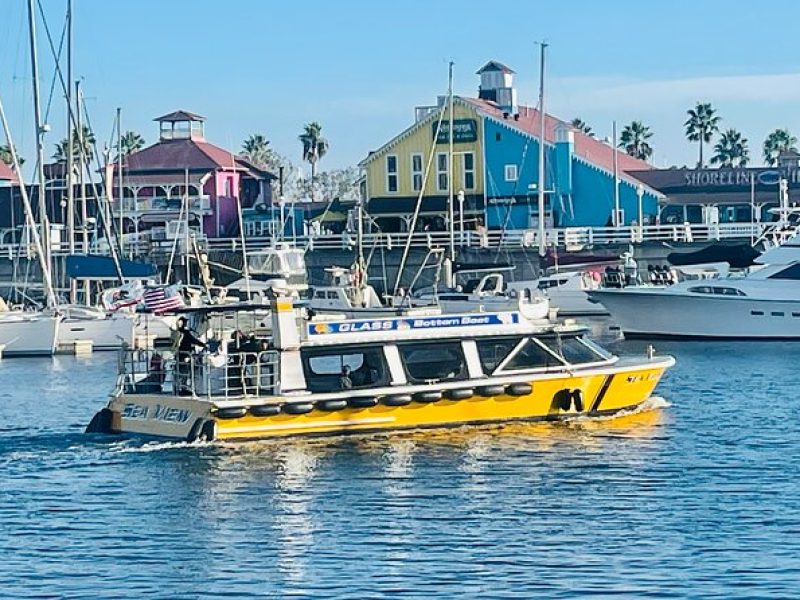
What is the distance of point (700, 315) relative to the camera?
6109 centimetres

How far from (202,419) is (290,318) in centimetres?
252

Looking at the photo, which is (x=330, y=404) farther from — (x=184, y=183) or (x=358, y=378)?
(x=184, y=183)

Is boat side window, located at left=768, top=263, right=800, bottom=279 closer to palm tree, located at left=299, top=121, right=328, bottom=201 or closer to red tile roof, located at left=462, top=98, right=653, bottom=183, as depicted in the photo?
red tile roof, located at left=462, top=98, right=653, bottom=183

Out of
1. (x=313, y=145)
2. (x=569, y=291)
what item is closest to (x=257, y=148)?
(x=313, y=145)

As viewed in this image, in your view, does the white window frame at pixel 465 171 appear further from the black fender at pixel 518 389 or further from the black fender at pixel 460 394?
the black fender at pixel 460 394

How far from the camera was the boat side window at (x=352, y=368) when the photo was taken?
1287 inches

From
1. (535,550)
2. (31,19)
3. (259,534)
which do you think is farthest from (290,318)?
(31,19)

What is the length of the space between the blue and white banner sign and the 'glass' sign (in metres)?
58.7

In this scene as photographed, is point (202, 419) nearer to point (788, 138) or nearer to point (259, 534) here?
point (259, 534)

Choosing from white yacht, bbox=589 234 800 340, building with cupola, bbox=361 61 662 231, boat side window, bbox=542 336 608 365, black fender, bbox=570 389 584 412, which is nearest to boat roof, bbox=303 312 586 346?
boat side window, bbox=542 336 608 365

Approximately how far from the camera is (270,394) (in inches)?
1268

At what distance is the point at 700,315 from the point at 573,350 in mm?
27244

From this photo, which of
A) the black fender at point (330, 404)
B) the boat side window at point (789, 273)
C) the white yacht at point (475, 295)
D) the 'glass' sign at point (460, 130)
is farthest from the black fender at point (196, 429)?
the 'glass' sign at point (460, 130)

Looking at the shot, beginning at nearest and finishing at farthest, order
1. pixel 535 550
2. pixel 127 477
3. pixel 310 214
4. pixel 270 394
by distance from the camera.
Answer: pixel 535 550 → pixel 127 477 → pixel 270 394 → pixel 310 214
